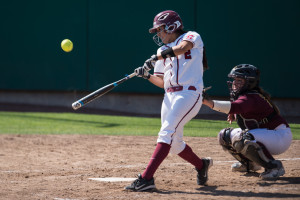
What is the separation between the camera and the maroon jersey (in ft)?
17.2

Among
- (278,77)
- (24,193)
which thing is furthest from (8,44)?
(24,193)

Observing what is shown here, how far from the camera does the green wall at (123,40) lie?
1248 cm

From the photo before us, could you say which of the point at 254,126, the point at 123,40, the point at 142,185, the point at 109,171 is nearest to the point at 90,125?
the point at 123,40

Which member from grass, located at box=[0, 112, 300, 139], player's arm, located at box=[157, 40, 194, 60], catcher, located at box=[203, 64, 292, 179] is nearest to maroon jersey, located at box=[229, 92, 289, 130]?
catcher, located at box=[203, 64, 292, 179]

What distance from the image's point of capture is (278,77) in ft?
41.0

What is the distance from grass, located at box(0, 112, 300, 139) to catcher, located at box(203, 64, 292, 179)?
152 inches

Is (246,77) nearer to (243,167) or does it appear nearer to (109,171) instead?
(243,167)

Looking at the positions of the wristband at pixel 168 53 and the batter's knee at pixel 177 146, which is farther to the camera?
the batter's knee at pixel 177 146

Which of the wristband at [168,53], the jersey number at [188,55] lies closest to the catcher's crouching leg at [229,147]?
the jersey number at [188,55]

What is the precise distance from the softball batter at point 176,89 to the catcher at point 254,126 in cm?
26

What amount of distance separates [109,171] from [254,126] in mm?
1905

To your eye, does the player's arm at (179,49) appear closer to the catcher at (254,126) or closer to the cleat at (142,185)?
the catcher at (254,126)

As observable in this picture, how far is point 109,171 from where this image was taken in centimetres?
635

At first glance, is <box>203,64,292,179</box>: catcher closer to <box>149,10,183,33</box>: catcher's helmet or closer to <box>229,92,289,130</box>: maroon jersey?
<box>229,92,289,130</box>: maroon jersey
